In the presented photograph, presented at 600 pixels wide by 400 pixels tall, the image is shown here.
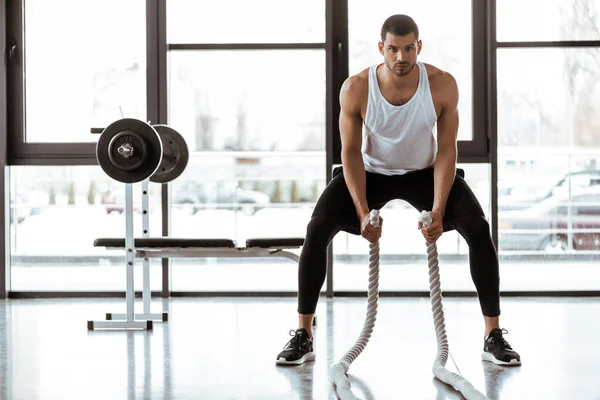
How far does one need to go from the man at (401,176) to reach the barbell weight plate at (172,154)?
1.39 meters

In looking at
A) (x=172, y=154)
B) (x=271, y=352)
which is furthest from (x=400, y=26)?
(x=172, y=154)

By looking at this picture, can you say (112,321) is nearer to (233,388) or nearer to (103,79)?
(233,388)

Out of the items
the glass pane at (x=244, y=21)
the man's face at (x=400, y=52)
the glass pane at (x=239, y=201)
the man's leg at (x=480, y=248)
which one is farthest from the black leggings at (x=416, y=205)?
the glass pane at (x=244, y=21)

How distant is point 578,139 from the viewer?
4.61 meters

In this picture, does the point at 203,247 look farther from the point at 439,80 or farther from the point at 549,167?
the point at 549,167

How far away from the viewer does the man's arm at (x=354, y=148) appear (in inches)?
106

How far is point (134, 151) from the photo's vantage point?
345 centimetres

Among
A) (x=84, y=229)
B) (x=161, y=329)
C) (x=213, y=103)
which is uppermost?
(x=213, y=103)

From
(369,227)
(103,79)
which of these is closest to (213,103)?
(103,79)

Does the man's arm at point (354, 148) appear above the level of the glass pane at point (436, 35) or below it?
below

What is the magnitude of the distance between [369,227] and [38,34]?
2881 millimetres

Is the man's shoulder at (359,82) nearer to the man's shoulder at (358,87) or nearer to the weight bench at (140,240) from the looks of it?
the man's shoulder at (358,87)

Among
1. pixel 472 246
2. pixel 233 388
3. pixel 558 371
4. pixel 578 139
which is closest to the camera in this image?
pixel 233 388

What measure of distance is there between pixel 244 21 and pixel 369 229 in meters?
2.38
